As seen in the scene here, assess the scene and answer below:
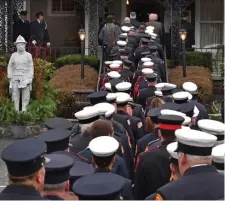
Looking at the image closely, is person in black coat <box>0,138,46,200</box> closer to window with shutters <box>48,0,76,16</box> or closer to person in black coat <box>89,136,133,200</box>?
person in black coat <box>89,136,133,200</box>

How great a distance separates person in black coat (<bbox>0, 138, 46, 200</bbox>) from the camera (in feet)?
14.8

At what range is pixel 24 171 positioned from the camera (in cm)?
464

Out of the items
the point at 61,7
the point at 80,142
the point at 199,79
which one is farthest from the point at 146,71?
the point at 61,7

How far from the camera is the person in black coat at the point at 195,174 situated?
15.5 feet

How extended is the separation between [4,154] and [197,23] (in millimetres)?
20604

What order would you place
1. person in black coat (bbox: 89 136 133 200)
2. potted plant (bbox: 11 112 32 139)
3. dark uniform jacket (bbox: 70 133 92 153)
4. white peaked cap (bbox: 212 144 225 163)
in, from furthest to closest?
potted plant (bbox: 11 112 32 139), dark uniform jacket (bbox: 70 133 92 153), person in black coat (bbox: 89 136 133 200), white peaked cap (bbox: 212 144 225 163)

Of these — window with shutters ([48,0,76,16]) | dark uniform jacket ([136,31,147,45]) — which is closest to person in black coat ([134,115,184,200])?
dark uniform jacket ([136,31,147,45])

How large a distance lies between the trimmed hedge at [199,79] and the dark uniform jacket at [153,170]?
33.7ft

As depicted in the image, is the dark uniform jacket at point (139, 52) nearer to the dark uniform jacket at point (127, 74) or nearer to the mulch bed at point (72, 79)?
the dark uniform jacket at point (127, 74)

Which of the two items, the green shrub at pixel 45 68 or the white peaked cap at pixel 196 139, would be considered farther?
the green shrub at pixel 45 68

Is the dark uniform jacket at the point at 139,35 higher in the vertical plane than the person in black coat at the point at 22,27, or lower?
lower

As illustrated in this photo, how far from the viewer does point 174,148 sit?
5695mm

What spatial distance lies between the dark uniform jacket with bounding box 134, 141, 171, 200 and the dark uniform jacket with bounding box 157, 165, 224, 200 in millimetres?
1620

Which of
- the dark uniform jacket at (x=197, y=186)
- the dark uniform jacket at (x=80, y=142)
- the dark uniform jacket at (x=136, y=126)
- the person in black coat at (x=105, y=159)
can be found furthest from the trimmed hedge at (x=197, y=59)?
the dark uniform jacket at (x=197, y=186)
